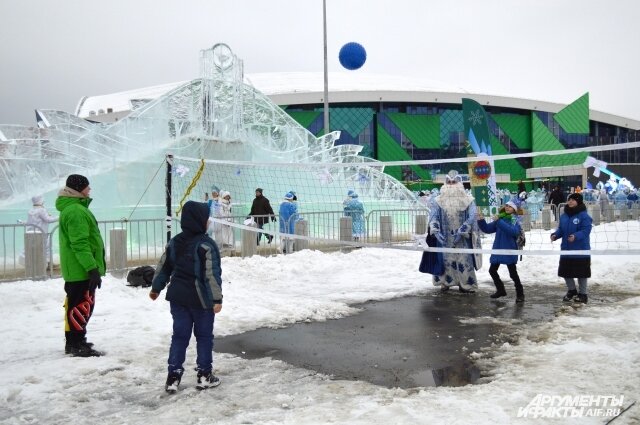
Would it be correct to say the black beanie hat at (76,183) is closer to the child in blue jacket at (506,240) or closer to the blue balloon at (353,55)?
the child in blue jacket at (506,240)

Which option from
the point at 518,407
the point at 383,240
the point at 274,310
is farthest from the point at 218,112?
the point at 518,407

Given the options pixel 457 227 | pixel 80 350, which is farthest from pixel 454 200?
pixel 80 350

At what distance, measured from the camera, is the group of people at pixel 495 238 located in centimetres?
730

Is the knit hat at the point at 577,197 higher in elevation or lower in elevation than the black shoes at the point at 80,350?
higher

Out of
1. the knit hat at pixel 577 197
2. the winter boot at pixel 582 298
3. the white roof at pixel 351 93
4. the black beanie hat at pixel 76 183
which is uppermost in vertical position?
the white roof at pixel 351 93

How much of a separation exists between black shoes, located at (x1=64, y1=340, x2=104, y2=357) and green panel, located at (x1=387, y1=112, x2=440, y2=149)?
52.6m

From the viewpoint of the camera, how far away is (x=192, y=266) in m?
4.29

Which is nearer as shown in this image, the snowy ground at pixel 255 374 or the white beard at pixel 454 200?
the snowy ground at pixel 255 374

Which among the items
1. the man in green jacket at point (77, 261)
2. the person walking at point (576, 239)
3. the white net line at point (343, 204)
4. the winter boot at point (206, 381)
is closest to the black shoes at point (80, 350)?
the man in green jacket at point (77, 261)

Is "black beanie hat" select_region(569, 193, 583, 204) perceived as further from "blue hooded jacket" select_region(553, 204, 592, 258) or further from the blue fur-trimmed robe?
the blue fur-trimmed robe

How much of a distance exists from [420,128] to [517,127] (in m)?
11.9

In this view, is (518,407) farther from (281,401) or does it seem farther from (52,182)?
(52,182)

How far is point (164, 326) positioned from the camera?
242 inches

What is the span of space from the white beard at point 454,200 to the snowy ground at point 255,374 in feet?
6.61
